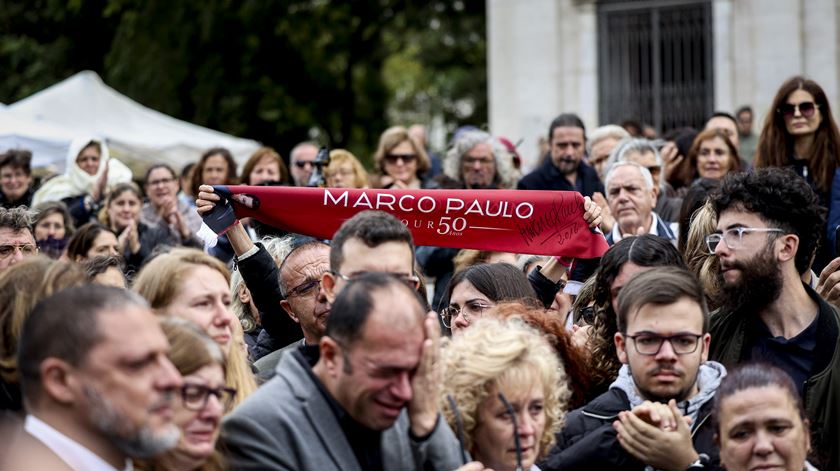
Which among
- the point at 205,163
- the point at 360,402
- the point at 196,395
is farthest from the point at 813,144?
the point at 196,395

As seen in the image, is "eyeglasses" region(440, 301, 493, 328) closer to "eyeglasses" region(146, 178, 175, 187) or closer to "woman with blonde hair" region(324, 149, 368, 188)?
"woman with blonde hair" region(324, 149, 368, 188)

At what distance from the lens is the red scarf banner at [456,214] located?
708 cm

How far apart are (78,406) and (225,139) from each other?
16228 mm

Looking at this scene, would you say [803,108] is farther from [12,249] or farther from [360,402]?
[360,402]

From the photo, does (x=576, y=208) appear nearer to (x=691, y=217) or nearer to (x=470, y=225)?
(x=470, y=225)

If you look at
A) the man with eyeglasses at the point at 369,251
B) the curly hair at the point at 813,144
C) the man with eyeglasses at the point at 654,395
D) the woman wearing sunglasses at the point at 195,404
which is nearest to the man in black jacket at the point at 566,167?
the curly hair at the point at 813,144

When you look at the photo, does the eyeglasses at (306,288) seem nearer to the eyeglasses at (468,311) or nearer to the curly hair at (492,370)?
the eyeglasses at (468,311)

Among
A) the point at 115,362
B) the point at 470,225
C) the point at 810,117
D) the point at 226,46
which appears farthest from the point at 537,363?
the point at 226,46

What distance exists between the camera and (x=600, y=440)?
16.9ft

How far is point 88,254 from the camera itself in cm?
912

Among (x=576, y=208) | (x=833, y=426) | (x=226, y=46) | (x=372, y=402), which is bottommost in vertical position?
(x=833, y=426)

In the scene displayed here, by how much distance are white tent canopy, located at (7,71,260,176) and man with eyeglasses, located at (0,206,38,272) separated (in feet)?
33.0

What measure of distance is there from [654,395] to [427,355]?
133 centimetres

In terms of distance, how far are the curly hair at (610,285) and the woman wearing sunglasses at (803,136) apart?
9.65ft
